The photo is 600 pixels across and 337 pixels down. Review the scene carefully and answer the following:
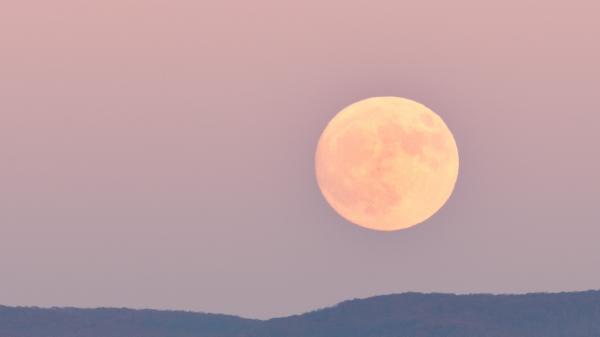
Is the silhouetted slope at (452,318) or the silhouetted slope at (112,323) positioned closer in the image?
the silhouetted slope at (452,318)

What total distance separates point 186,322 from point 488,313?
25.3m

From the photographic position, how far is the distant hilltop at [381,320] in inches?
3469

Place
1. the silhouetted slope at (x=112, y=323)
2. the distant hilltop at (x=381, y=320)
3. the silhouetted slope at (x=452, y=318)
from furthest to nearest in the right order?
the silhouetted slope at (x=112, y=323), the distant hilltop at (x=381, y=320), the silhouetted slope at (x=452, y=318)

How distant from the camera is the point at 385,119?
5253 cm

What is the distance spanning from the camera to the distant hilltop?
88.1 meters

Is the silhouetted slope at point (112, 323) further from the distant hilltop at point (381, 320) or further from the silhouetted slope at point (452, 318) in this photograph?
the silhouetted slope at point (452, 318)

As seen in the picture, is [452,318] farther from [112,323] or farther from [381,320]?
[112,323]

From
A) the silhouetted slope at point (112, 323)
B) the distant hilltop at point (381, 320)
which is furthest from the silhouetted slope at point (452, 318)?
the silhouetted slope at point (112, 323)

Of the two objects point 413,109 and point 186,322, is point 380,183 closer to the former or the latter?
point 413,109

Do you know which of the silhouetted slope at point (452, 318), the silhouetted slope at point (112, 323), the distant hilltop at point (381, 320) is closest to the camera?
the silhouetted slope at point (452, 318)

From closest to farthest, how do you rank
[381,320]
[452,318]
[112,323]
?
[452,318], [381,320], [112,323]

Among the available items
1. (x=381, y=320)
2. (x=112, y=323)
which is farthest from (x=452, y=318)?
(x=112, y=323)

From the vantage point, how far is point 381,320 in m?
91.4

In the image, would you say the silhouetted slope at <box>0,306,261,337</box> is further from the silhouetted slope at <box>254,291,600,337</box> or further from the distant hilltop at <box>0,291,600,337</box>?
the silhouetted slope at <box>254,291,600,337</box>
